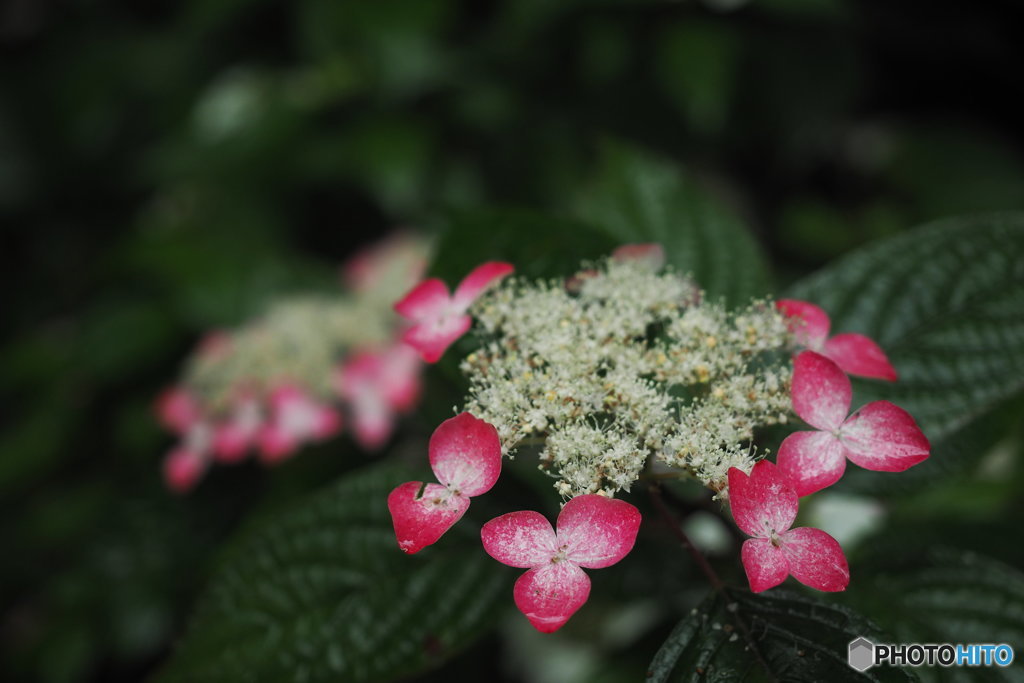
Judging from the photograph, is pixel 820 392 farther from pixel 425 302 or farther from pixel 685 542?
pixel 425 302

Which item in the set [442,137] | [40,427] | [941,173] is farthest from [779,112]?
[40,427]

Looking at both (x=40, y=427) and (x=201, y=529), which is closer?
(x=201, y=529)

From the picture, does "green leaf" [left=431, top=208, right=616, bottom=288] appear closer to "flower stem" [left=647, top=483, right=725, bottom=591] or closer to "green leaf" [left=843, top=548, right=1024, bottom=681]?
"flower stem" [left=647, top=483, right=725, bottom=591]

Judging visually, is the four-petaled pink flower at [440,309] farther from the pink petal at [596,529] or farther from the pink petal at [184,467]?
the pink petal at [184,467]

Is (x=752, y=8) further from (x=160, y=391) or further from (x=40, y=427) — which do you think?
(x=40, y=427)

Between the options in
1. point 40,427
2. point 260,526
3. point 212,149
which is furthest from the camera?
point 212,149

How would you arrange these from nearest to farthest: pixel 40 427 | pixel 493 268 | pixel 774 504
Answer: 1. pixel 774 504
2. pixel 493 268
3. pixel 40 427

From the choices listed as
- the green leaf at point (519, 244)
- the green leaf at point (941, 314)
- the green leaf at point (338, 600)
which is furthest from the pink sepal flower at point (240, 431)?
the green leaf at point (941, 314)
